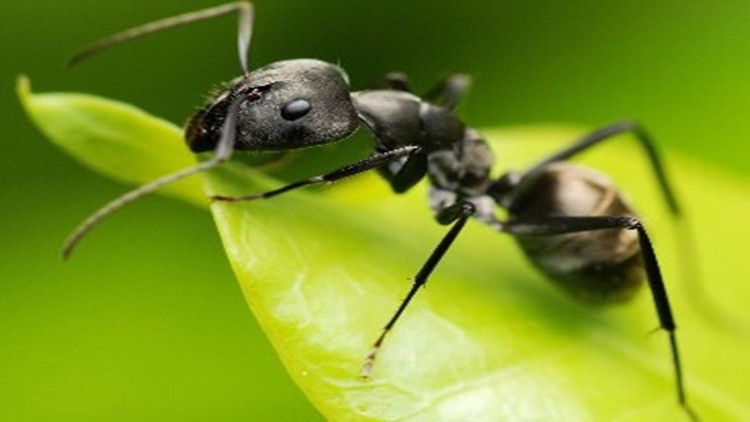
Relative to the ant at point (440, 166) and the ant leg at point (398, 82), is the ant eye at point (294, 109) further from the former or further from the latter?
the ant leg at point (398, 82)

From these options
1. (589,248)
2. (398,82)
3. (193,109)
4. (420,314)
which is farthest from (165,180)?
(193,109)

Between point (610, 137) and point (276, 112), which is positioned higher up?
point (276, 112)

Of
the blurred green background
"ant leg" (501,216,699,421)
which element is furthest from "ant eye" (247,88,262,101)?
the blurred green background

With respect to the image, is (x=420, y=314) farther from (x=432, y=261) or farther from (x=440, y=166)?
(x=440, y=166)

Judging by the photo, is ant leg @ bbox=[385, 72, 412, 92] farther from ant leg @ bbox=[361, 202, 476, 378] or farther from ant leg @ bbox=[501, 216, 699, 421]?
ant leg @ bbox=[501, 216, 699, 421]

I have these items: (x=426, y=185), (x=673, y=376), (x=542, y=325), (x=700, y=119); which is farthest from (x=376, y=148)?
(x=700, y=119)

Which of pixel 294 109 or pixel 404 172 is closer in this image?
pixel 294 109

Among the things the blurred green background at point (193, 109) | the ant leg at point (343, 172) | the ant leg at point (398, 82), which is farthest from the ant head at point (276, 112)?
the blurred green background at point (193, 109)
